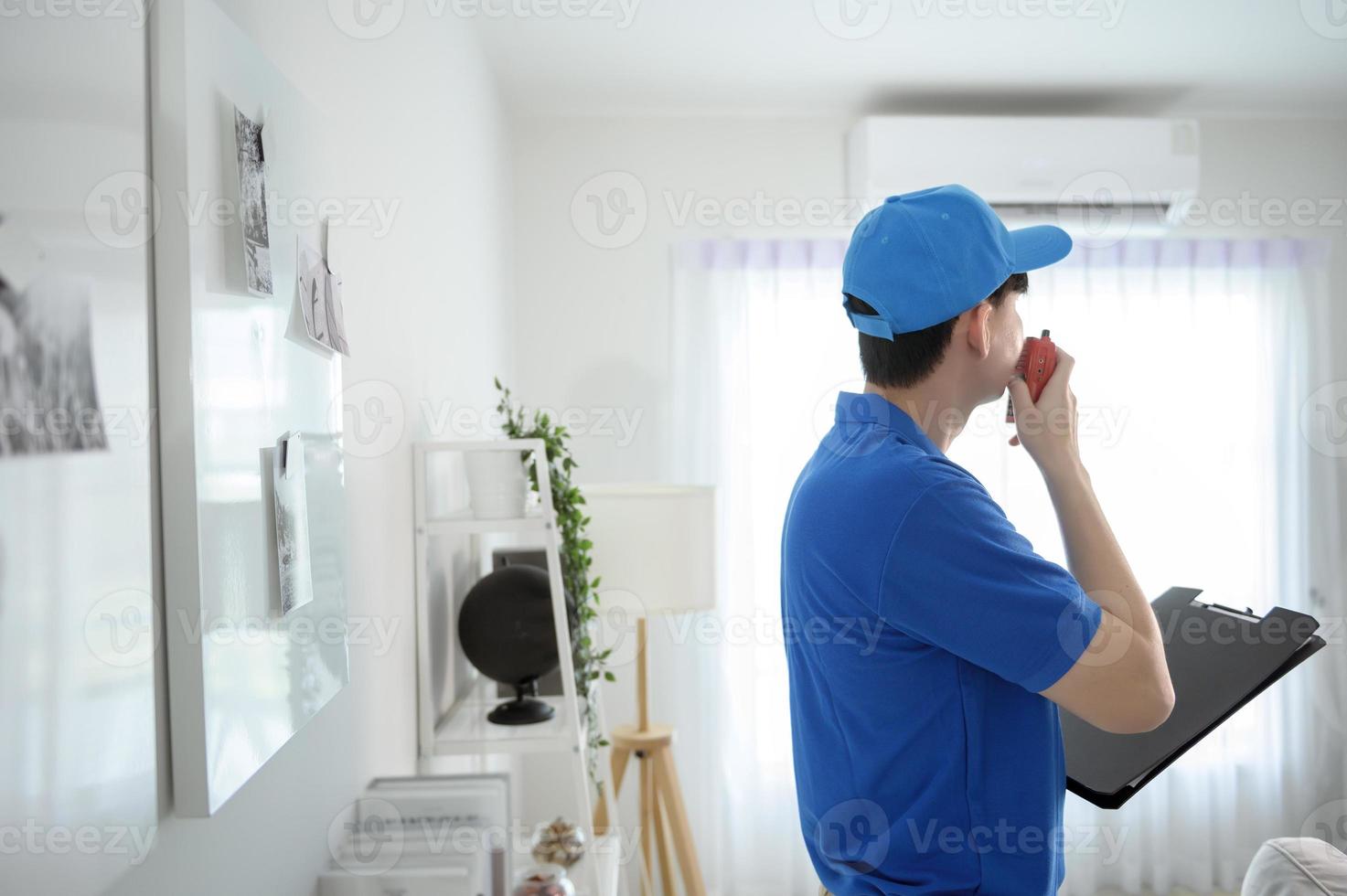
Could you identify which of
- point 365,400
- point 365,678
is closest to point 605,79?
point 365,400

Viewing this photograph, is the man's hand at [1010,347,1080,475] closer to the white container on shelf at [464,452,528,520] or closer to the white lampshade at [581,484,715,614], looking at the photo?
the white container on shelf at [464,452,528,520]

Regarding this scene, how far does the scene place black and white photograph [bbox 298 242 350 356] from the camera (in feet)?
4.09

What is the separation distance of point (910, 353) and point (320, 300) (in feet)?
2.46

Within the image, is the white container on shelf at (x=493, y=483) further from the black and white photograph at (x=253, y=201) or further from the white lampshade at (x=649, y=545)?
the black and white photograph at (x=253, y=201)

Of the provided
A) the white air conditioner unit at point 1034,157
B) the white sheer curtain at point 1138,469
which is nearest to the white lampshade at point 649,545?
the white sheer curtain at point 1138,469

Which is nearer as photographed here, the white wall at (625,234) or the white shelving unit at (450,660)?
the white shelving unit at (450,660)

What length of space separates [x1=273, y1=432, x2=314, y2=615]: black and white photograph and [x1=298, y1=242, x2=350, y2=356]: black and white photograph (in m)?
0.16

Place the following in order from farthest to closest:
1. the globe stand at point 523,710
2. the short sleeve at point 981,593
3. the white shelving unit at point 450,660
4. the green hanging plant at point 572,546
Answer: the green hanging plant at point 572,546 → the globe stand at point 523,710 → the white shelving unit at point 450,660 → the short sleeve at point 981,593

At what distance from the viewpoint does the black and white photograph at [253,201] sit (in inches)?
40.6

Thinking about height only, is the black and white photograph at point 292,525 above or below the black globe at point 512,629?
above

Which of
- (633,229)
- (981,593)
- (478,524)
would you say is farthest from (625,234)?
(981,593)

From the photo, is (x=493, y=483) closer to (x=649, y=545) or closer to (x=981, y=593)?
(x=649, y=545)

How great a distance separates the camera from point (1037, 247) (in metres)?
1.20

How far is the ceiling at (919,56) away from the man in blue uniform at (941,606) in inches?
72.6
